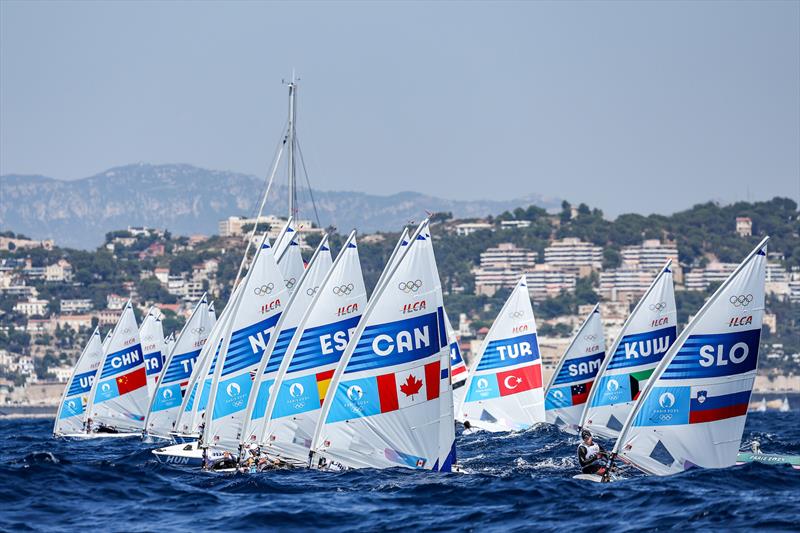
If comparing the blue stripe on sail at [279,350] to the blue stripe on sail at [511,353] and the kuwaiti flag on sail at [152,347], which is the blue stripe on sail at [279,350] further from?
the kuwaiti flag on sail at [152,347]

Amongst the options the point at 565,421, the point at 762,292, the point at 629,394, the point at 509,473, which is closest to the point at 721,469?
the point at 762,292

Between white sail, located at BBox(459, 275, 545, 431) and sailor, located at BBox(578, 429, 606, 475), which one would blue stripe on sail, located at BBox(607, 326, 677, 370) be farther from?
sailor, located at BBox(578, 429, 606, 475)

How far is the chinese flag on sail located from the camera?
6019 cm

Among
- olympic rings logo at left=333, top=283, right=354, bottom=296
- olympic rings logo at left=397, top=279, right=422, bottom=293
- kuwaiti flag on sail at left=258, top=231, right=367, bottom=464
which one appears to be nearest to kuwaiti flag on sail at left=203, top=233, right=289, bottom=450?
kuwaiti flag on sail at left=258, top=231, right=367, bottom=464

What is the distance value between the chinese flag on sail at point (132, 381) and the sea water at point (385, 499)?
21.6 m

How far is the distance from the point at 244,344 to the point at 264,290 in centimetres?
142

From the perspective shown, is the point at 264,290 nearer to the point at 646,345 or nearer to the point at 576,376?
the point at 646,345

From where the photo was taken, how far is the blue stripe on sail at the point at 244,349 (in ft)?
130

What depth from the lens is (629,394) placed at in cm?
4656

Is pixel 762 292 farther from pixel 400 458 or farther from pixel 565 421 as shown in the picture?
pixel 565 421

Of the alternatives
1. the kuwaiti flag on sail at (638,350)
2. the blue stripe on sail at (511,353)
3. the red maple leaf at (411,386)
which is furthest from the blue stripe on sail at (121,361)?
the red maple leaf at (411,386)

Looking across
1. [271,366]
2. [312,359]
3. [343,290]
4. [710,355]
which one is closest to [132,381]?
[271,366]

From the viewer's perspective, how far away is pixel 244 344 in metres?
39.7

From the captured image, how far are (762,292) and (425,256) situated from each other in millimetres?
6787
